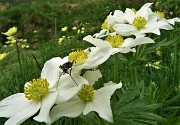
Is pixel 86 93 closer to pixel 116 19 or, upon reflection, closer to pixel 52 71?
pixel 52 71

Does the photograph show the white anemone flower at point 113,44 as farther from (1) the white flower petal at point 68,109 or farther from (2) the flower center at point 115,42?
(1) the white flower petal at point 68,109

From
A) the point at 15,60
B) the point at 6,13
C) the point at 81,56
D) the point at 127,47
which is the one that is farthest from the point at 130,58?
the point at 6,13

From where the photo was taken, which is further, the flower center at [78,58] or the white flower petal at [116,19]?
the white flower petal at [116,19]

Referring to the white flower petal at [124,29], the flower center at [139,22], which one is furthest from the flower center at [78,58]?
the flower center at [139,22]

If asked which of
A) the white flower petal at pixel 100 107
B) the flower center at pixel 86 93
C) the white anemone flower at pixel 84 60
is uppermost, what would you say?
the white anemone flower at pixel 84 60

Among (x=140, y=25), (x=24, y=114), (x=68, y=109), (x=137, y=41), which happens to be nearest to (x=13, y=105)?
(x=24, y=114)

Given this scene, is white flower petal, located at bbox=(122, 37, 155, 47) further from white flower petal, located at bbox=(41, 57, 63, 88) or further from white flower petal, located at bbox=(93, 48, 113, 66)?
white flower petal, located at bbox=(41, 57, 63, 88)

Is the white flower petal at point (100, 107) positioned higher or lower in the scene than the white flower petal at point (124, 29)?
lower

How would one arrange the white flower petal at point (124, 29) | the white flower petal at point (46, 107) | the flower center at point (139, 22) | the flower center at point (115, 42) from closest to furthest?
the white flower petal at point (46, 107)
the flower center at point (115, 42)
the white flower petal at point (124, 29)
the flower center at point (139, 22)
